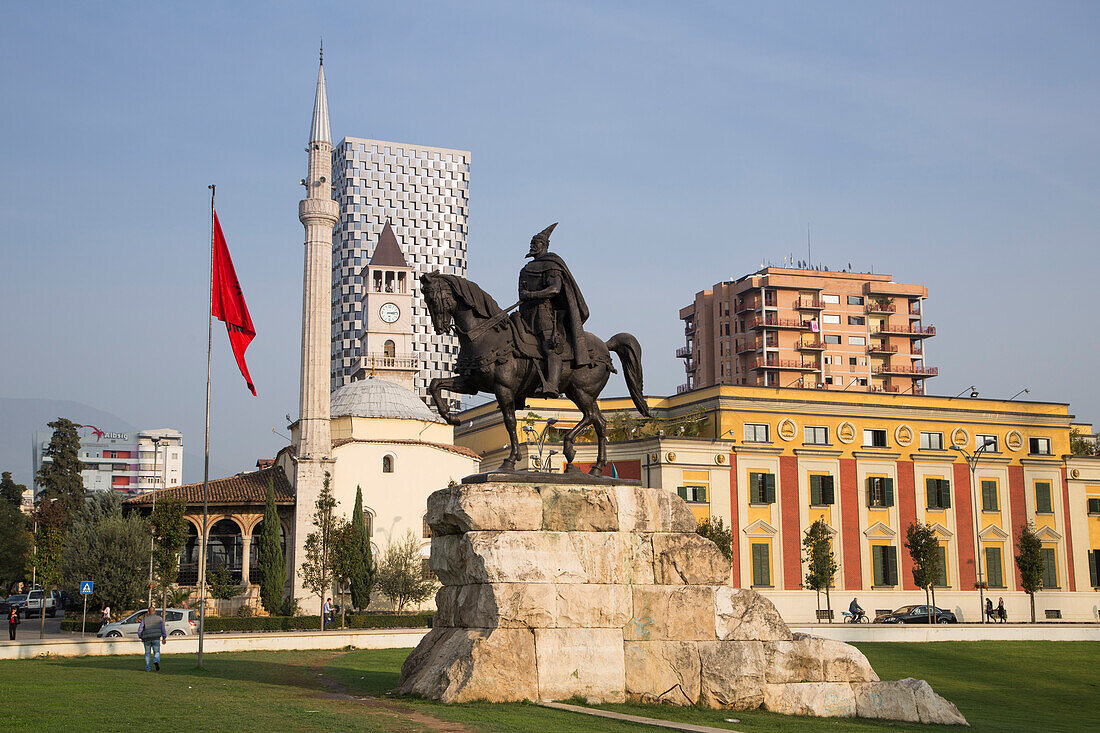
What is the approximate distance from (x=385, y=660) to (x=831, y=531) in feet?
124

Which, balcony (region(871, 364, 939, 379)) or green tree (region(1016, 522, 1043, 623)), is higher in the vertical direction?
balcony (region(871, 364, 939, 379))

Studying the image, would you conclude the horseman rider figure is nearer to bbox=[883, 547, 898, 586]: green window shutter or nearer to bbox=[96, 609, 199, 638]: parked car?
bbox=[96, 609, 199, 638]: parked car

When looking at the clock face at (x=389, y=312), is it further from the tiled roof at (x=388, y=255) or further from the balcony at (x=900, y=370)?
the balcony at (x=900, y=370)

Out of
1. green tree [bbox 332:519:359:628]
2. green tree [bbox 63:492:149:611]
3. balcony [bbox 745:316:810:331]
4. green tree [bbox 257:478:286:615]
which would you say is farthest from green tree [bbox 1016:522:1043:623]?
balcony [bbox 745:316:810:331]

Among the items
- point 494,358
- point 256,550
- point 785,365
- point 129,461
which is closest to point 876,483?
point 256,550

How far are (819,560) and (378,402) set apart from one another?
94.5ft

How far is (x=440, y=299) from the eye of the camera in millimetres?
15148

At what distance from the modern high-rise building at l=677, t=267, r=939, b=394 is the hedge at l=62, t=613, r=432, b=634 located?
61095mm

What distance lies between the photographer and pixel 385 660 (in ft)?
78.9

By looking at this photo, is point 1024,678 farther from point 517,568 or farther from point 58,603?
point 58,603

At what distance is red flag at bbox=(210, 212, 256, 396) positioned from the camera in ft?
81.9

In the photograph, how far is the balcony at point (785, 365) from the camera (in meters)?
100

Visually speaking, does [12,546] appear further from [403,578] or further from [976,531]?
[976,531]

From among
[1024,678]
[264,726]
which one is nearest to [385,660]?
[264,726]
